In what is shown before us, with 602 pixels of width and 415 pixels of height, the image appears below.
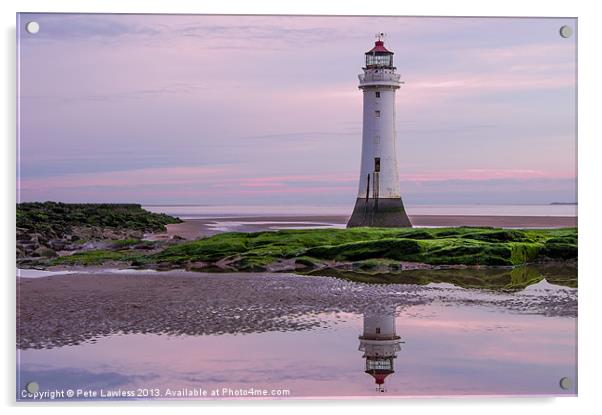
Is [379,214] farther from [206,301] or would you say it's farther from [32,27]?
[32,27]

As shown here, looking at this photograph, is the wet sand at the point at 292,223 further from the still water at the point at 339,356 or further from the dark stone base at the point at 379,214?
the still water at the point at 339,356

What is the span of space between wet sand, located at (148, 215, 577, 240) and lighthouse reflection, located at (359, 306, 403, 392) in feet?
5.71

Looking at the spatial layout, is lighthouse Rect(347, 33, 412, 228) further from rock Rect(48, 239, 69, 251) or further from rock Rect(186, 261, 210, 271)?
rock Rect(48, 239, 69, 251)

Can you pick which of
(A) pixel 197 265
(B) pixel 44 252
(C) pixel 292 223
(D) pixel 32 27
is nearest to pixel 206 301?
(A) pixel 197 265

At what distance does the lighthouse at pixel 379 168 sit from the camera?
1220cm

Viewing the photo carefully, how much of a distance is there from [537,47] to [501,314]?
340 centimetres

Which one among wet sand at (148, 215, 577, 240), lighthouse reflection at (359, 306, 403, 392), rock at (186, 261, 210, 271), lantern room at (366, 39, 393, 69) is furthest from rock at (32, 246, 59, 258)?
lantern room at (366, 39, 393, 69)

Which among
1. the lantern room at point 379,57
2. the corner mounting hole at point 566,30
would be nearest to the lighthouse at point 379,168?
the lantern room at point 379,57

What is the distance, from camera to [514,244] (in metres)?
12.4

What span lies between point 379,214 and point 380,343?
3.55 metres

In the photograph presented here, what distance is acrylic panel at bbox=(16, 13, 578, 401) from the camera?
28.4ft

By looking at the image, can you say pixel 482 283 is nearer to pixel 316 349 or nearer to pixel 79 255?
pixel 316 349

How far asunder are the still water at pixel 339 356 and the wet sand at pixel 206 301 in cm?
8
